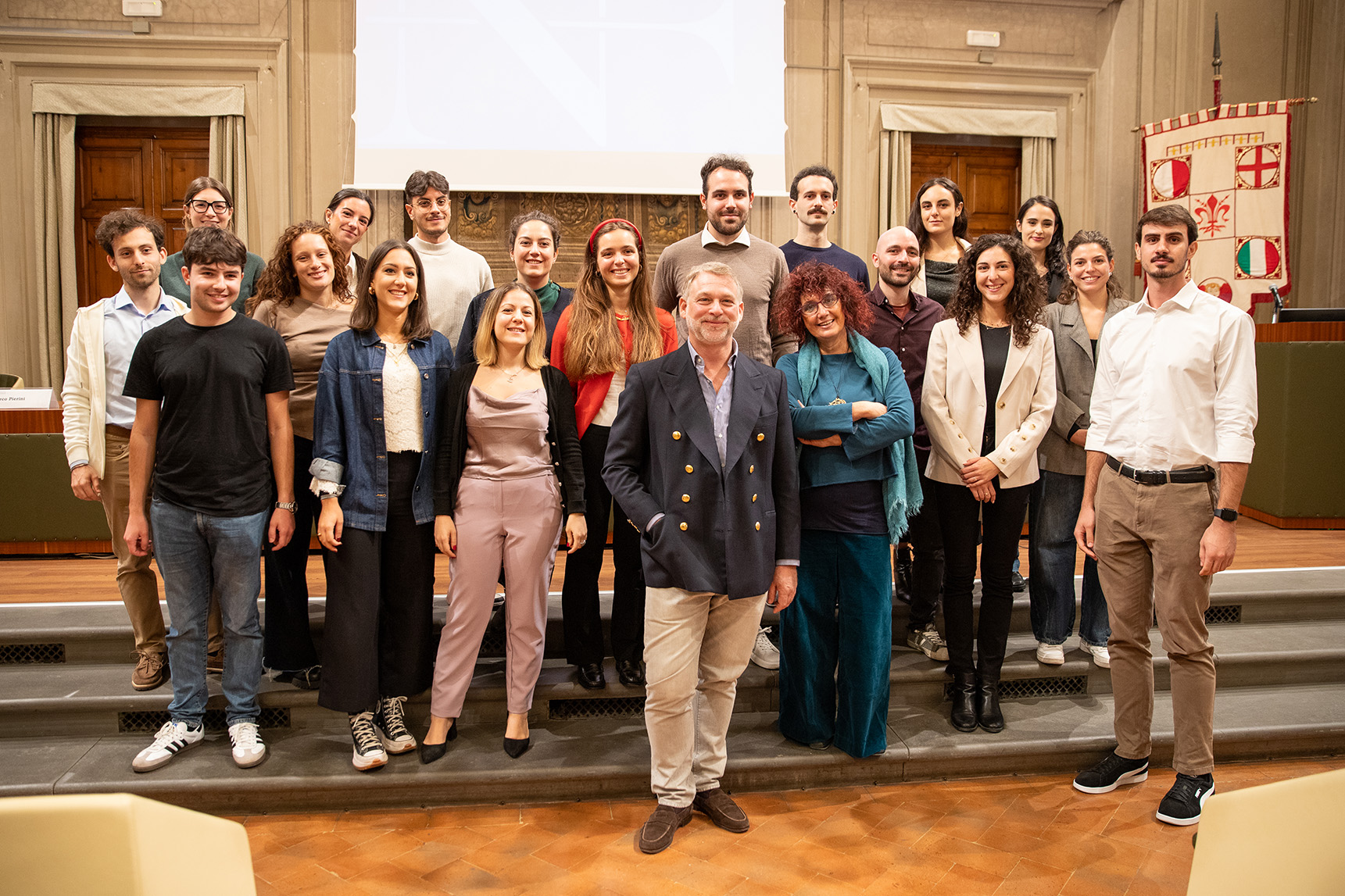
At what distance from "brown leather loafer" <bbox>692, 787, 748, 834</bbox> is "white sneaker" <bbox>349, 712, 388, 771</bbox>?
0.99 metres

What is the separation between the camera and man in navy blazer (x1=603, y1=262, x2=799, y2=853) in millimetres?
2451

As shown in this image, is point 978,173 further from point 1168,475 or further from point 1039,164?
point 1168,475

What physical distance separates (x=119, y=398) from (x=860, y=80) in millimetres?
6126

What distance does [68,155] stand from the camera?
6742 mm

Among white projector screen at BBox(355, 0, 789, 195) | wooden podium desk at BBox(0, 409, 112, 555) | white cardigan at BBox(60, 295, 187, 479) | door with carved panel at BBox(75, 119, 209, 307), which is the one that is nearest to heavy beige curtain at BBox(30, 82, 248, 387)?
door with carved panel at BBox(75, 119, 209, 307)

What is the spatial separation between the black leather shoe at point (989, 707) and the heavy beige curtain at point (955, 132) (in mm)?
4969

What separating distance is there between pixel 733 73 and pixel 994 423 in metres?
4.87

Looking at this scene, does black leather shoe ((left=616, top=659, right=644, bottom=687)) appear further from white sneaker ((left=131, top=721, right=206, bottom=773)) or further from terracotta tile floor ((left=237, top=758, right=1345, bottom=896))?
white sneaker ((left=131, top=721, right=206, bottom=773))

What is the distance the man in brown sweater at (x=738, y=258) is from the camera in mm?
3238

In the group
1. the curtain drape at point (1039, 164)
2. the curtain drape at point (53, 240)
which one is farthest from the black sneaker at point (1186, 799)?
the curtain drape at point (53, 240)

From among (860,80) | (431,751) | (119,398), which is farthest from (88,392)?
(860,80)

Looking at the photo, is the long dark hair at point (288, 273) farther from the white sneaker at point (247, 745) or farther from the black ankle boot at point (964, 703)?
the black ankle boot at point (964, 703)

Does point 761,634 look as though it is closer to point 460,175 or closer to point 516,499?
point 516,499

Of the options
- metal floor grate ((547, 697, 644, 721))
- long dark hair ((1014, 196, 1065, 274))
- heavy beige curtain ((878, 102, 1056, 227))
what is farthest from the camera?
heavy beige curtain ((878, 102, 1056, 227))
